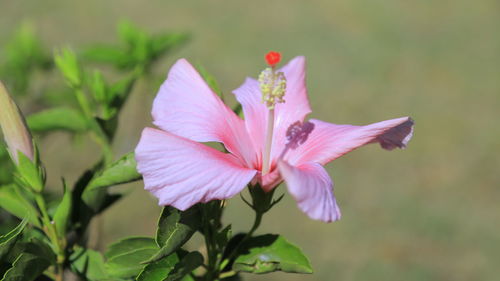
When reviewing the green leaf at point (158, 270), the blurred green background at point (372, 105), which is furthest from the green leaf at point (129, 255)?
the blurred green background at point (372, 105)

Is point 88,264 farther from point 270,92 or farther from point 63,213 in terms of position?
point 270,92

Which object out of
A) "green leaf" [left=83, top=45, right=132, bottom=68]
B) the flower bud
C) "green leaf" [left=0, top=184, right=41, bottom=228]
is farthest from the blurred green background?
the flower bud

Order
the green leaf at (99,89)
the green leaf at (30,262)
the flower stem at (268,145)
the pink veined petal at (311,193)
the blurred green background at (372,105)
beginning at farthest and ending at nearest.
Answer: the blurred green background at (372,105)
the green leaf at (99,89)
the flower stem at (268,145)
the green leaf at (30,262)
the pink veined petal at (311,193)

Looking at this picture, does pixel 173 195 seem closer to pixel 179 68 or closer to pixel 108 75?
pixel 179 68

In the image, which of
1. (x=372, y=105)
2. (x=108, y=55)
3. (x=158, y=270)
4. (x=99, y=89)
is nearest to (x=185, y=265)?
(x=158, y=270)

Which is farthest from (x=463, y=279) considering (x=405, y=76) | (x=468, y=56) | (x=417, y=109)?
(x=468, y=56)

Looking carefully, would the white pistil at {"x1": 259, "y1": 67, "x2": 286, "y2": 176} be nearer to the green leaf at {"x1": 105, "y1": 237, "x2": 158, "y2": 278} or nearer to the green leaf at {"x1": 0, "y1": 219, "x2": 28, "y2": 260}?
the green leaf at {"x1": 105, "y1": 237, "x2": 158, "y2": 278}

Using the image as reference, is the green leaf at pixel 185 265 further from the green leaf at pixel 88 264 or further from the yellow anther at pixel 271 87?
the yellow anther at pixel 271 87
